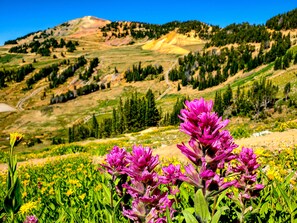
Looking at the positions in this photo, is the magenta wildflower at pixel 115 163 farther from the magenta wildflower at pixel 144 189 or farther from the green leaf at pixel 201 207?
the green leaf at pixel 201 207

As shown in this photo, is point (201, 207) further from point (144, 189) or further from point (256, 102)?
point (256, 102)

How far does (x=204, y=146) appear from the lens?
1862mm

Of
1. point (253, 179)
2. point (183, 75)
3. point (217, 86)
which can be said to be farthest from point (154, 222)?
point (183, 75)

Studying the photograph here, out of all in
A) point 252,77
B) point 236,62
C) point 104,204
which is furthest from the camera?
point 236,62

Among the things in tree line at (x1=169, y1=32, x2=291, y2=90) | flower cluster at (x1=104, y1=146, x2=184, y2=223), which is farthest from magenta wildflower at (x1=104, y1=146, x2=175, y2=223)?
tree line at (x1=169, y1=32, x2=291, y2=90)

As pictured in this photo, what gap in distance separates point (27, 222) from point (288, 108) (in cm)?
9466

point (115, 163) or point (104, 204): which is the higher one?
point (115, 163)

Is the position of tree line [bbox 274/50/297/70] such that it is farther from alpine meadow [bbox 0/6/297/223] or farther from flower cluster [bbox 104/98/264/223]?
flower cluster [bbox 104/98/264/223]

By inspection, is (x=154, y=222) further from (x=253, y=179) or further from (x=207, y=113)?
(x=253, y=179)

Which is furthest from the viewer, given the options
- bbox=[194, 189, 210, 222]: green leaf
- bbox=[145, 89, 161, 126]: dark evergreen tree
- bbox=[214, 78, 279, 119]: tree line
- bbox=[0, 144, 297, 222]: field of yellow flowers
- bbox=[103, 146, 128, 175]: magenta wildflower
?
bbox=[145, 89, 161, 126]: dark evergreen tree

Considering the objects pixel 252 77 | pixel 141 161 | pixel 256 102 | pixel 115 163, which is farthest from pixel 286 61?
pixel 141 161

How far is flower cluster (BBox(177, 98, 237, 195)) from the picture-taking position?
1.82m

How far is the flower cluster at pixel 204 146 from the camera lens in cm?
182

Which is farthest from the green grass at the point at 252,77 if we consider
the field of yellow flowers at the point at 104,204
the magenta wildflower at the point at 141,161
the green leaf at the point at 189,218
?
the green leaf at the point at 189,218
